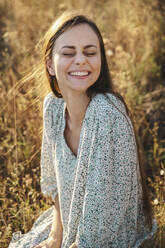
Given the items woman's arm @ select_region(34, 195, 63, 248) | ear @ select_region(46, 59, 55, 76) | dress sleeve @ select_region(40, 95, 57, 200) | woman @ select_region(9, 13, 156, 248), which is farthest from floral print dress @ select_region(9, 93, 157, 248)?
ear @ select_region(46, 59, 55, 76)

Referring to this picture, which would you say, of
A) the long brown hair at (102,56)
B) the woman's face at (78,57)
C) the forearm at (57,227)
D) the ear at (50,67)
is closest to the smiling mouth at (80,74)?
the woman's face at (78,57)

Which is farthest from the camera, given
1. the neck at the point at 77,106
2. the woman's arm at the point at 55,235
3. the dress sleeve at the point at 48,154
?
the dress sleeve at the point at 48,154

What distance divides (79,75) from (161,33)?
240 centimetres

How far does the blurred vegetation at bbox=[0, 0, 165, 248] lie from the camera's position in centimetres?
229

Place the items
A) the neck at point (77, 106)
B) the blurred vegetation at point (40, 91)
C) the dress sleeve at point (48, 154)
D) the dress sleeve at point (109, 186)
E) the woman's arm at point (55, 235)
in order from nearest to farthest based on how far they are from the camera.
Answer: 1. the dress sleeve at point (109, 186)
2. the neck at point (77, 106)
3. the woman's arm at point (55, 235)
4. the dress sleeve at point (48, 154)
5. the blurred vegetation at point (40, 91)

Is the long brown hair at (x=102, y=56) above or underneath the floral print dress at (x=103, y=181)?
above

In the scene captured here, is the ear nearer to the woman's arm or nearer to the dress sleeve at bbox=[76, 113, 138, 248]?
the dress sleeve at bbox=[76, 113, 138, 248]

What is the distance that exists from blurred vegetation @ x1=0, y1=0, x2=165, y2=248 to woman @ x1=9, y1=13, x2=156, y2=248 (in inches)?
10.9

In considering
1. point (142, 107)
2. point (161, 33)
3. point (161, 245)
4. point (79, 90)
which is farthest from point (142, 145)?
point (161, 33)

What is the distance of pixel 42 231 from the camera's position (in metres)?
2.10

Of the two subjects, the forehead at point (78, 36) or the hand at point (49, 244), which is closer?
the forehead at point (78, 36)

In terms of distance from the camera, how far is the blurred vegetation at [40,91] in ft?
7.52

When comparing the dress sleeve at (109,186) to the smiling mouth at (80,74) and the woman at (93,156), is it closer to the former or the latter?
the woman at (93,156)

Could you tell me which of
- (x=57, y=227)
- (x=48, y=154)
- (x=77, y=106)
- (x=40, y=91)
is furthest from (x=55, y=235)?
(x=40, y=91)
